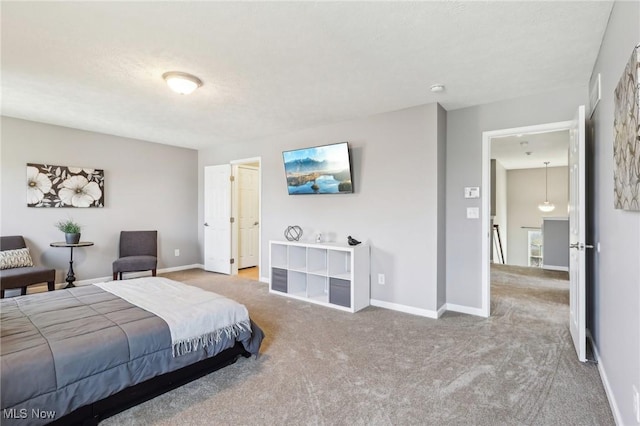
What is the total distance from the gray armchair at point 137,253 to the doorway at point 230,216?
100cm

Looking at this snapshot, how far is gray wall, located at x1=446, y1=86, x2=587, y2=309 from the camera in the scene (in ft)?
11.4

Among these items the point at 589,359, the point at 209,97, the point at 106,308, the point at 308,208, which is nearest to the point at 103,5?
the point at 209,97

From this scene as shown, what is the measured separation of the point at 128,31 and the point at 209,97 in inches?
50.0

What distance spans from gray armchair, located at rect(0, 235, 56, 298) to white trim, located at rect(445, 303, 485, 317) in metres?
4.91

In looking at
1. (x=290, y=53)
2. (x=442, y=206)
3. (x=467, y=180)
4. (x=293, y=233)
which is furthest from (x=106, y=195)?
(x=467, y=180)

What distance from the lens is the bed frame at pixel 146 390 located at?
1.72 meters

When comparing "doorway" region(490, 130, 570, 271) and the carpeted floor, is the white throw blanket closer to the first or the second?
the carpeted floor

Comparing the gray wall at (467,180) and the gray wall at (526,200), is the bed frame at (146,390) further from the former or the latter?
the gray wall at (526,200)

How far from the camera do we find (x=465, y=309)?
146 inches

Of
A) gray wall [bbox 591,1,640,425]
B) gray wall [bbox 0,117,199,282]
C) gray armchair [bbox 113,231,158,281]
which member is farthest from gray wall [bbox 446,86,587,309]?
gray wall [bbox 0,117,199,282]

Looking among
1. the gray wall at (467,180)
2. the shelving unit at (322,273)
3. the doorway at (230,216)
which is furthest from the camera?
the doorway at (230,216)

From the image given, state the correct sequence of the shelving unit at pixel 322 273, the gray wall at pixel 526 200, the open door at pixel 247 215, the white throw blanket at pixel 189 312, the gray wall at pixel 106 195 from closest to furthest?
the white throw blanket at pixel 189 312 → the shelving unit at pixel 322 273 → the gray wall at pixel 106 195 → the open door at pixel 247 215 → the gray wall at pixel 526 200

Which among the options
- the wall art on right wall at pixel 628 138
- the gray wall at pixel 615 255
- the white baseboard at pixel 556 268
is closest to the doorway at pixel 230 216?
the gray wall at pixel 615 255

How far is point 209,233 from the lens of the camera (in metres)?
6.22
